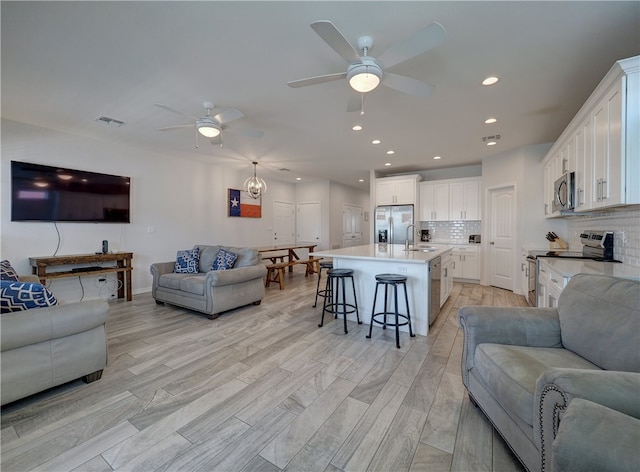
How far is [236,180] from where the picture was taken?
6902 millimetres

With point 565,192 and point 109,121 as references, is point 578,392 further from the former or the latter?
point 109,121

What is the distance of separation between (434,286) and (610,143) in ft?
6.61

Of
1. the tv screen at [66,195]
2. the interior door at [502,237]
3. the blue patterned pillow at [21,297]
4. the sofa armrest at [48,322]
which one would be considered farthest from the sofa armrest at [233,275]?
the interior door at [502,237]

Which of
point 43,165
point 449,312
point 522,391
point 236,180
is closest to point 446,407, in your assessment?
point 522,391

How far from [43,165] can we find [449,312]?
630 centimetres

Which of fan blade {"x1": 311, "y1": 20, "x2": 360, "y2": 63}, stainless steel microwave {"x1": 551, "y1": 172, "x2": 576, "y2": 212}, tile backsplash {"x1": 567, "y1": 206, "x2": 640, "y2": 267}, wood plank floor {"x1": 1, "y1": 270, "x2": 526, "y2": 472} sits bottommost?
wood plank floor {"x1": 1, "y1": 270, "x2": 526, "y2": 472}

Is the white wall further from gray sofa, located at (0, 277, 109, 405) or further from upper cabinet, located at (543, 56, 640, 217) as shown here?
upper cabinet, located at (543, 56, 640, 217)

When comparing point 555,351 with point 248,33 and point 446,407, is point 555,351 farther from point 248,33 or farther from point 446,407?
point 248,33

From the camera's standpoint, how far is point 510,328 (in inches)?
67.2

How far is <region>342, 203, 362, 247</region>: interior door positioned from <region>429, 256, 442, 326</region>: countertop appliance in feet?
18.9

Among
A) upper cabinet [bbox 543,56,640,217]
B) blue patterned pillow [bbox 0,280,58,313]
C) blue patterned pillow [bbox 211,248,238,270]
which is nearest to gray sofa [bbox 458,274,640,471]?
upper cabinet [bbox 543,56,640,217]

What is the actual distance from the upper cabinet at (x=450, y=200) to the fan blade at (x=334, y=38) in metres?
4.97

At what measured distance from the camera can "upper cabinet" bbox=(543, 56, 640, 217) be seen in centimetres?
187

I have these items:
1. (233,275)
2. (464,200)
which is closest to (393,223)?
(464,200)
